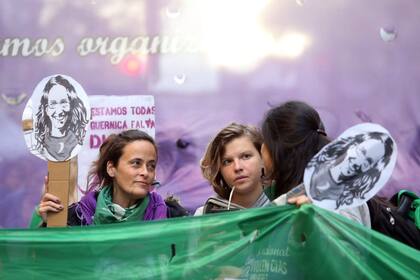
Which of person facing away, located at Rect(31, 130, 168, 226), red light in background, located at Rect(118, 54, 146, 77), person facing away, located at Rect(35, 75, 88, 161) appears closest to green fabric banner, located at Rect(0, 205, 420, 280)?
person facing away, located at Rect(35, 75, 88, 161)

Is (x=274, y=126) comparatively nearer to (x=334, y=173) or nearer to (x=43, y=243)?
(x=334, y=173)

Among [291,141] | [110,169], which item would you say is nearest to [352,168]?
[291,141]

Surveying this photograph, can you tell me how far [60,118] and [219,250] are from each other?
93 centimetres

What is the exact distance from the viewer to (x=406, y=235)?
7.66ft

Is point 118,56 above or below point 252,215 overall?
above

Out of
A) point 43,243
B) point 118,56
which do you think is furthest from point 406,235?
point 118,56

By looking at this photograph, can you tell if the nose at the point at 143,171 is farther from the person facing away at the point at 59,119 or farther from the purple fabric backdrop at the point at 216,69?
the purple fabric backdrop at the point at 216,69

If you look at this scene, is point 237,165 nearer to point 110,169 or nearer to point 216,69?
point 110,169

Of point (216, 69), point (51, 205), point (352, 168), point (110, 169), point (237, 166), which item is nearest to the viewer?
point (352, 168)

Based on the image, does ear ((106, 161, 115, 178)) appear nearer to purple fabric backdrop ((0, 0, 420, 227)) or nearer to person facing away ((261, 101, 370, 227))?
person facing away ((261, 101, 370, 227))

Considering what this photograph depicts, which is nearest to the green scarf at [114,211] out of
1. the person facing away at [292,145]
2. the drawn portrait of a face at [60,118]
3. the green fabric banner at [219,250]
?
the drawn portrait of a face at [60,118]

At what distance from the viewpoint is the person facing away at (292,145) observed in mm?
2316

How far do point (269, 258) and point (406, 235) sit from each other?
19.6 inches

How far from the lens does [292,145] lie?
2.36 metres
